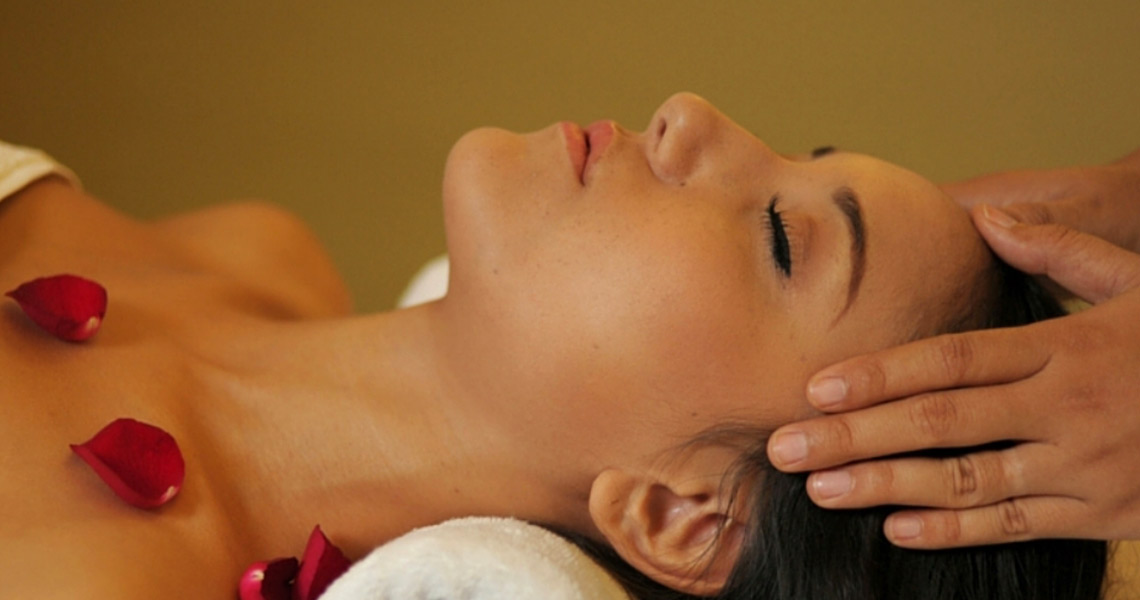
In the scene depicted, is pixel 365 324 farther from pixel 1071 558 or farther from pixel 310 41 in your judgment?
pixel 310 41

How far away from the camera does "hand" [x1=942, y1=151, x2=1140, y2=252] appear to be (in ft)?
4.45

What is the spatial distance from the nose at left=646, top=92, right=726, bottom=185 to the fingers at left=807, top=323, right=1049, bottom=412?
26 centimetres

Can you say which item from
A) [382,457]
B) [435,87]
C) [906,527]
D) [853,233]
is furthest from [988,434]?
[435,87]

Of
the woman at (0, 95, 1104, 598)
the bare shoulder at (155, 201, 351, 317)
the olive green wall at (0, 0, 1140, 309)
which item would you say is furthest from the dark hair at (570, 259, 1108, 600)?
the olive green wall at (0, 0, 1140, 309)

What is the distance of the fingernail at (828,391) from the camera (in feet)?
3.36

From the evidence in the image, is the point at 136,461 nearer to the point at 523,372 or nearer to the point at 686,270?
the point at 523,372

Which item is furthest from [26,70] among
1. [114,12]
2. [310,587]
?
[310,587]

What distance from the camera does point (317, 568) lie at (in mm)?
1085

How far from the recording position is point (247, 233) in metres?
1.77

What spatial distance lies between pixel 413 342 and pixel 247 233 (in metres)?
0.61

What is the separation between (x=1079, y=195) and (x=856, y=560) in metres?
0.61

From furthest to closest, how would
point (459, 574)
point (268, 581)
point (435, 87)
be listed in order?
1. point (435, 87)
2. point (268, 581)
3. point (459, 574)

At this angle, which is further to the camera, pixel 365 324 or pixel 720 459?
pixel 365 324

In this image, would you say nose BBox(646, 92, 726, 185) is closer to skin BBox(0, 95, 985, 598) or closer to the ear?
skin BBox(0, 95, 985, 598)
